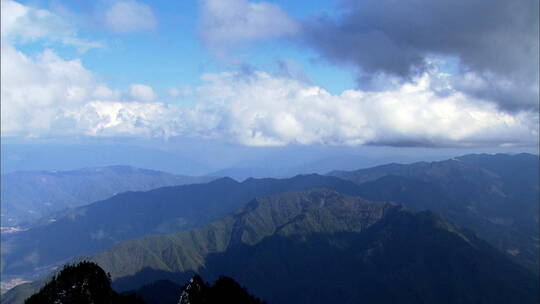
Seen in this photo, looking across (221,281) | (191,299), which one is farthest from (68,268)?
(221,281)

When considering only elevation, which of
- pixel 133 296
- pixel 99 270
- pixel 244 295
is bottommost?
pixel 133 296

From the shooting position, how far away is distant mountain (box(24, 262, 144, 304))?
6138cm

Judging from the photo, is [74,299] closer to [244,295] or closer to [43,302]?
[43,302]

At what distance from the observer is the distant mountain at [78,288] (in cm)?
6138

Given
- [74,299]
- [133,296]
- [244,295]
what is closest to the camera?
[74,299]

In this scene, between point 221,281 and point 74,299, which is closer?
point 74,299

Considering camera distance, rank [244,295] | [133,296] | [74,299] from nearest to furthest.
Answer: [74,299], [244,295], [133,296]

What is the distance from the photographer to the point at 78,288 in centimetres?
6225

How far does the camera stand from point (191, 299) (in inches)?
2721

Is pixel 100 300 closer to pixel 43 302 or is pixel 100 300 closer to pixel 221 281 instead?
pixel 43 302

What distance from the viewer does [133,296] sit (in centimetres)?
9131

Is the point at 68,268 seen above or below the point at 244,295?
above

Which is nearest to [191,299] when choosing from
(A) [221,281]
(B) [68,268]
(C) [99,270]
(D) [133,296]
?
(A) [221,281]

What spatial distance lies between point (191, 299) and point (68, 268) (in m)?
19.7
